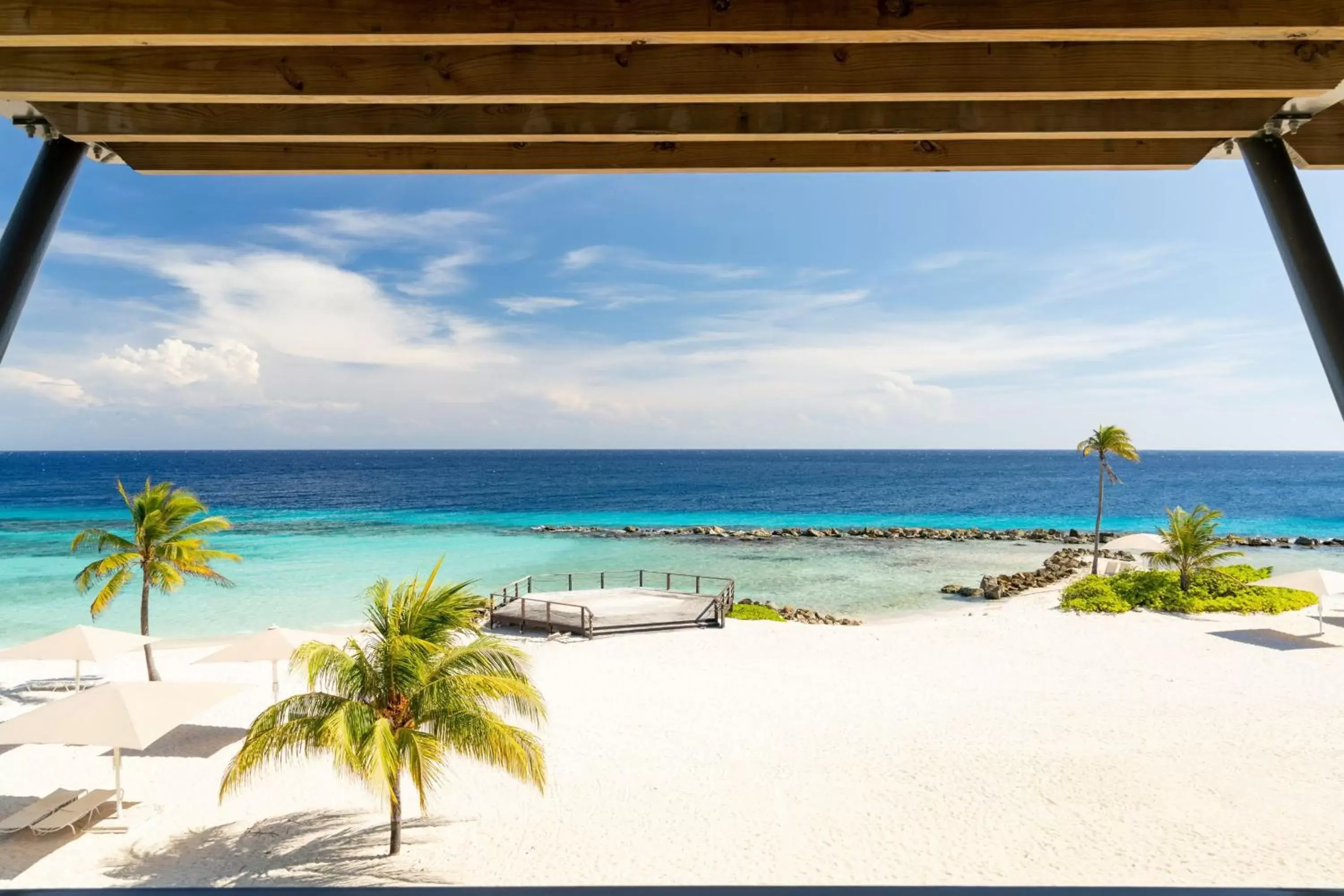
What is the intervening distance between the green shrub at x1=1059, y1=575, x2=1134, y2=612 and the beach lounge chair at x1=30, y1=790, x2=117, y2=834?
2104 cm

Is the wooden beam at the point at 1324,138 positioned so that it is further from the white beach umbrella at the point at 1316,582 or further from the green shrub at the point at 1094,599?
the green shrub at the point at 1094,599

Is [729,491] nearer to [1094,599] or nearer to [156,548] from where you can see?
[1094,599]

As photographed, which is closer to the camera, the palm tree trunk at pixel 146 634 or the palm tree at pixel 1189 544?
the palm tree trunk at pixel 146 634

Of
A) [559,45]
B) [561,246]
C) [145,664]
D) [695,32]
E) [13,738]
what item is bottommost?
[145,664]

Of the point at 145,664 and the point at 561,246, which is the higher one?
the point at 561,246

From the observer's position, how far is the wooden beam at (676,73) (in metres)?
2.05

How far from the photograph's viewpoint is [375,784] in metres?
6.12

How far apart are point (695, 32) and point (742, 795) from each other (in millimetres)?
8770

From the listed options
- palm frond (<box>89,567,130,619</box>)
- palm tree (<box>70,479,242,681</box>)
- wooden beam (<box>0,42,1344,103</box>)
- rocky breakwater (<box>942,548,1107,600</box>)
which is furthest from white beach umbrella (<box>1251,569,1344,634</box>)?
palm frond (<box>89,567,130,619</box>)

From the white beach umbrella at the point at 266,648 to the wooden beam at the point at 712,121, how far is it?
10705 mm

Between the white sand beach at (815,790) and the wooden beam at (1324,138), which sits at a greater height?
the wooden beam at (1324,138)

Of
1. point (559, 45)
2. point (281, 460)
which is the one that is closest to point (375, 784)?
point (559, 45)

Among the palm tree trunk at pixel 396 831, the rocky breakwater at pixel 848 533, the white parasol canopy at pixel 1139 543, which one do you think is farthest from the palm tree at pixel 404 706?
the rocky breakwater at pixel 848 533

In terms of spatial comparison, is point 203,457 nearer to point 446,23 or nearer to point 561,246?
point 561,246
